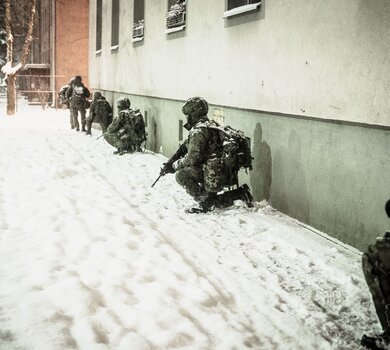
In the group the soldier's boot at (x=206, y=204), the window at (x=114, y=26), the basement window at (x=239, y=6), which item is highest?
the window at (x=114, y=26)

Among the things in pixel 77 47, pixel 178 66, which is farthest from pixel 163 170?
pixel 77 47

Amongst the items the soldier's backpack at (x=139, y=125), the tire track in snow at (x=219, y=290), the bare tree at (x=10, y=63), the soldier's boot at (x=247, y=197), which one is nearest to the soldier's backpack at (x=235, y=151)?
the soldier's boot at (x=247, y=197)

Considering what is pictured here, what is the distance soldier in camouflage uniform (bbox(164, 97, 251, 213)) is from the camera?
574 cm

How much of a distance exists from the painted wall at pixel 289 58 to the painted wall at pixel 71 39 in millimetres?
19714

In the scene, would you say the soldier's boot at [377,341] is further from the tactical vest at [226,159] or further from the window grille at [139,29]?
the window grille at [139,29]

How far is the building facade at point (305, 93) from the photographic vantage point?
13.9 feet

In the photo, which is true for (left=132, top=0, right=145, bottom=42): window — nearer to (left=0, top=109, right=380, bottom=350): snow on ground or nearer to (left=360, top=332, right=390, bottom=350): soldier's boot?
(left=0, top=109, right=380, bottom=350): snow on ground

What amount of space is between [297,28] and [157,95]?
5.82 metres

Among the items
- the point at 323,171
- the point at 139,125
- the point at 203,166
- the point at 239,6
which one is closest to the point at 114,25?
the point at 139,125

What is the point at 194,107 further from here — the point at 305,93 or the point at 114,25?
the point at 114,25

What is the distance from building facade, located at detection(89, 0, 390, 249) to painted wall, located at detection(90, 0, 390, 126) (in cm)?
1

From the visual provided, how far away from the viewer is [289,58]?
555 centimetres

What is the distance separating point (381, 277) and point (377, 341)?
415mm

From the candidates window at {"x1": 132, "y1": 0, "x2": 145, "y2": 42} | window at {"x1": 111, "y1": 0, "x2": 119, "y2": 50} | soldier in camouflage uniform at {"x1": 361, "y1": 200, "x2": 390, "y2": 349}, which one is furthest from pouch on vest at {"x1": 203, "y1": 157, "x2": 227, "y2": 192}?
window at {"x1": 111, "y1": 0, "x2": 119, "y2": 50}
